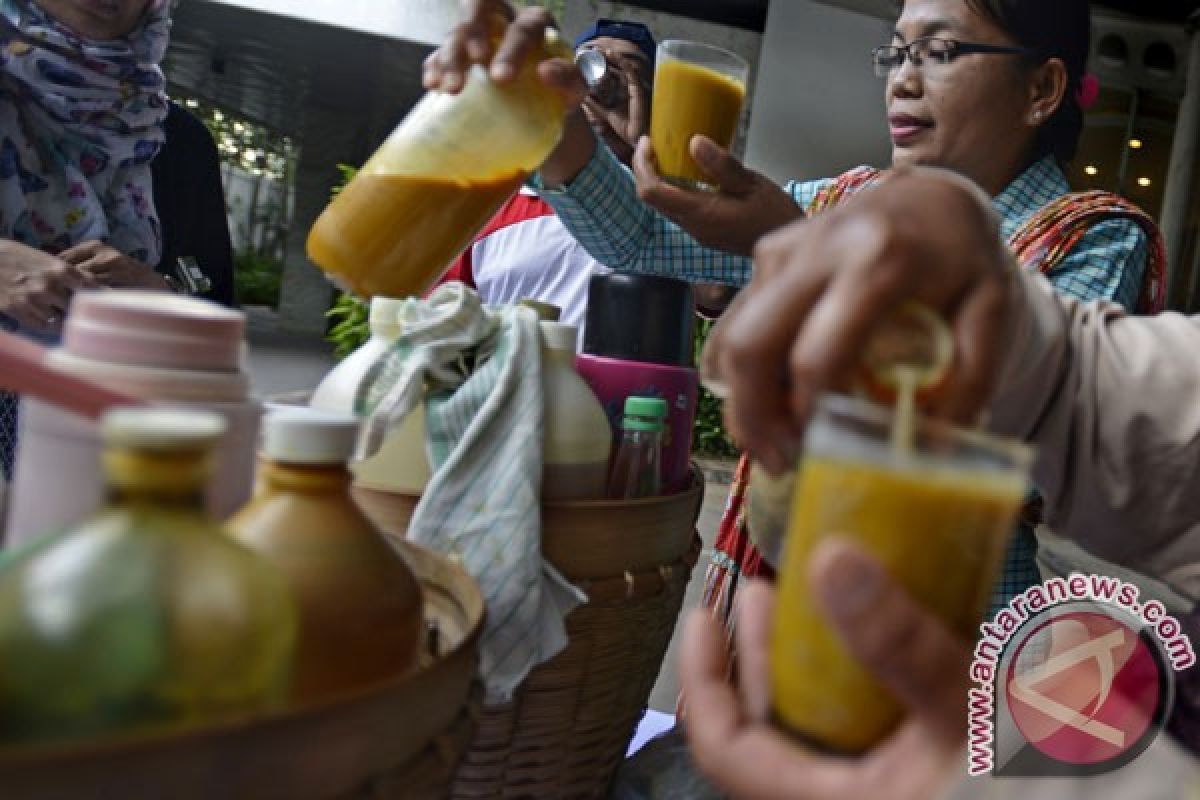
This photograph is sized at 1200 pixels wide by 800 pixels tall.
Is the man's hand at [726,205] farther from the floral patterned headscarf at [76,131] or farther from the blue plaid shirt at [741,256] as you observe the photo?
the floral patterned headscarf at [76,131]

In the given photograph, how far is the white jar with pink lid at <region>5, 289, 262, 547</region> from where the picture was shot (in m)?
0.59

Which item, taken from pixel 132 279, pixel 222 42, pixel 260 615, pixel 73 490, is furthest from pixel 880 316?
pixel 222 42

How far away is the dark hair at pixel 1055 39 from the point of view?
1.53 m

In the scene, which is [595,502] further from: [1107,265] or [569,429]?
[1107,265]

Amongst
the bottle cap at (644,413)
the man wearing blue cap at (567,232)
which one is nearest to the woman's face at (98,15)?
the man wearing blue cap at (567,232)

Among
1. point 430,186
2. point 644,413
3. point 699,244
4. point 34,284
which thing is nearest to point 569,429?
point 644,413

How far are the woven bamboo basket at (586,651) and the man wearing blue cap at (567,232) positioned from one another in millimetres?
1010

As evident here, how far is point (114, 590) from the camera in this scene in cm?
42

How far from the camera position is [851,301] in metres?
0.51

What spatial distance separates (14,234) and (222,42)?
9.31 m

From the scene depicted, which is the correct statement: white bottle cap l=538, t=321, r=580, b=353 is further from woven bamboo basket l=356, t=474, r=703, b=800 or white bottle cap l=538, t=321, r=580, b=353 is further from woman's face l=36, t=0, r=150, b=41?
woman's face l=36, t=0, r=150, b=41

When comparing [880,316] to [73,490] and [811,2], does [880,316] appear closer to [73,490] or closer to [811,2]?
[73,490]

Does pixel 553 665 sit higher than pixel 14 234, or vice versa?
pixel 14 234

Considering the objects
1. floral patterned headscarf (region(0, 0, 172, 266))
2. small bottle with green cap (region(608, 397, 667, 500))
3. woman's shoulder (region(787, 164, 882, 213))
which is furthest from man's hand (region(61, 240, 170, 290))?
woman's shoulder (region(787, 164, 882, 213))
